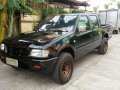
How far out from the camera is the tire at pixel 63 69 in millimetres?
3945

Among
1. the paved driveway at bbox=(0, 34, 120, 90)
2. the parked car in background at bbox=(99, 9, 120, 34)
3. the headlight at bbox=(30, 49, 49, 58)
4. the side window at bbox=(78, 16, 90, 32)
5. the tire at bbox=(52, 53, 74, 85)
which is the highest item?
the parked car in background at bbox=(99, 9, 120, 34)

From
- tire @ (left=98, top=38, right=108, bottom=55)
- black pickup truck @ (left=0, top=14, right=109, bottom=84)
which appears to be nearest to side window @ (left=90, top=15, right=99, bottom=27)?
black pickup truck @ (left=0, top=14, right=109, bottom=84)

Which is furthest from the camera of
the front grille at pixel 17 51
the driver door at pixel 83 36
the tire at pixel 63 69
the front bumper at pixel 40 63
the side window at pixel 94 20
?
the side window at pixel 94 20

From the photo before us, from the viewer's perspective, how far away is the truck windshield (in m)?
4.90

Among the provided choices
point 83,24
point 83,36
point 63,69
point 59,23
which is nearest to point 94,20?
point 83,24

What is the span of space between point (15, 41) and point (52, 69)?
114 centimetres

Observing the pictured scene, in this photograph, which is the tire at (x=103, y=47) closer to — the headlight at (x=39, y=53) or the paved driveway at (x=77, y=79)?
the paved driveway at (x=77, y=79)

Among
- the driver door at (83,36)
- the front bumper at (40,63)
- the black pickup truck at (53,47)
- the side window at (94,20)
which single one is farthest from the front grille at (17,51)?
the side window at (94,20)

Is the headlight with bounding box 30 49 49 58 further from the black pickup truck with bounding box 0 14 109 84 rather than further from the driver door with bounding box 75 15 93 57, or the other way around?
the driver door with bounding box 75 15 93 57

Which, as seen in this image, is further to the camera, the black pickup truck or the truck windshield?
the truck windshield

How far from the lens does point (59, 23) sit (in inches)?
204

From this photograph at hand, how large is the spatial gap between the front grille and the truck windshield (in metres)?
1.34

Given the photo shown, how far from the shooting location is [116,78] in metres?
4.64

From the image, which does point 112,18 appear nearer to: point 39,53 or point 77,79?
point 77,79
